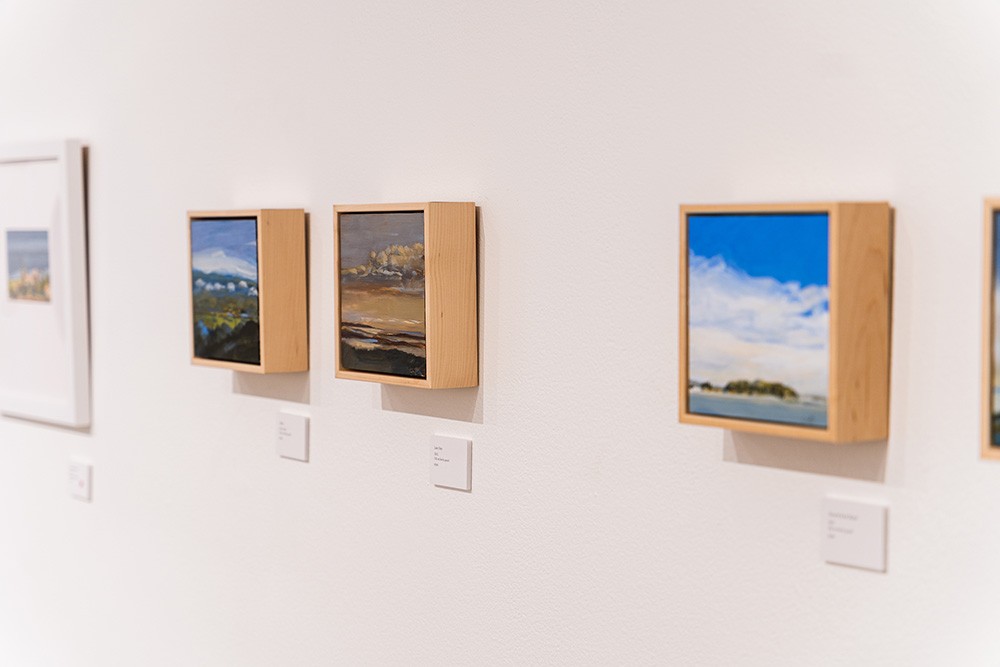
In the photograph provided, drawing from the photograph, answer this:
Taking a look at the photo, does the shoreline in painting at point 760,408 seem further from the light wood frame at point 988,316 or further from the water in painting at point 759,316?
the light wood frame at point 988,316

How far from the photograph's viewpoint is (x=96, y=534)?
2.76 m

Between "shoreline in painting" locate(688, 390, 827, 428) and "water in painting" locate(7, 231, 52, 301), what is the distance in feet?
5.85

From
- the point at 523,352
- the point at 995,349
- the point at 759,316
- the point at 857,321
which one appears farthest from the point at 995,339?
the point at 523,352

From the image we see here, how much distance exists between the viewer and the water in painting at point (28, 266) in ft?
9.04

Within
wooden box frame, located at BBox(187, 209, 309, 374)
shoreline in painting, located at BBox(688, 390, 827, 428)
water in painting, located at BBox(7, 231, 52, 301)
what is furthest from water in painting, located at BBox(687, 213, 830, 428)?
water in painting, located at BBox(7, 231, 52, 301)

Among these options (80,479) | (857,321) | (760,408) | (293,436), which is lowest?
(80,479)

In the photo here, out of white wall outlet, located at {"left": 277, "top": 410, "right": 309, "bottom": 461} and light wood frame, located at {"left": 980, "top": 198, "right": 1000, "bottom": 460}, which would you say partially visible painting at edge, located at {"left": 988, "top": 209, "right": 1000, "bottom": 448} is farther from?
white wall outlet, located at {"left": 277, "top": 410, "right": 309, "bottom": 461}

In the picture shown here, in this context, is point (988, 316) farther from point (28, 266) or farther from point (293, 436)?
point (28, 266)

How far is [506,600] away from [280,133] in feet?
3.13

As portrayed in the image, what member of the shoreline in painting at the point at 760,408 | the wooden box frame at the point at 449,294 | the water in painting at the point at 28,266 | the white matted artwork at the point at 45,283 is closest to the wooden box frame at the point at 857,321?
the shoreline in painting at the point at 760,408

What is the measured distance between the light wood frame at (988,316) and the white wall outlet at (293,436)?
128 cm

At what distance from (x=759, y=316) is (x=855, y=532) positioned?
0.91ft

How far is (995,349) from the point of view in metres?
1.27

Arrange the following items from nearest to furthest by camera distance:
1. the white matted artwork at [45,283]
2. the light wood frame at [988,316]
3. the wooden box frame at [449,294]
Result: the light wood frame at [988,316], the wooden box frame at [449,294], the white matted artwork at [45,283]
